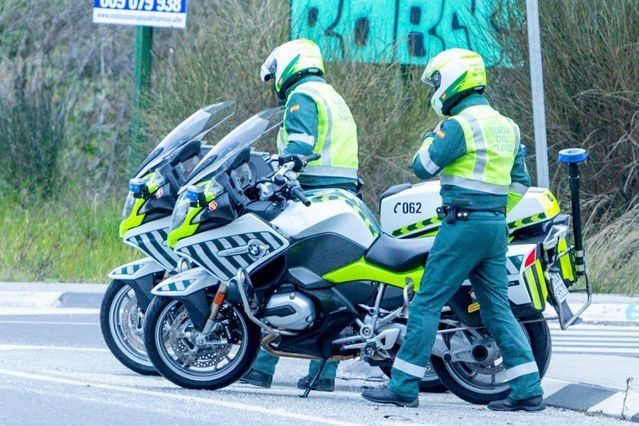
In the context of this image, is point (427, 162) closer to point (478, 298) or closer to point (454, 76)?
point (454, 76)

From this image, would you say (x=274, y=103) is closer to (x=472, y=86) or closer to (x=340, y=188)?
(x=340, y=188)

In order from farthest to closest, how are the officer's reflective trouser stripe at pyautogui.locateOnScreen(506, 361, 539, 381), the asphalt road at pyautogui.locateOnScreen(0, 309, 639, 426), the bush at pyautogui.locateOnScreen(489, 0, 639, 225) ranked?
the bush at pyautogui.locateOnScreen(489, 0, 639, 225) < the officer's reflective trouser stripe at pyautogui.locateOnScreen(506, 361, 539, 381) < the asphalt road at pyautogui.locateOnScreen(0, 309, 639, 426)

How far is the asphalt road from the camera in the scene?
6926 millimetres

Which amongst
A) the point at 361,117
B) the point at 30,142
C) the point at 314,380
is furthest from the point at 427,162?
the point at 30,142

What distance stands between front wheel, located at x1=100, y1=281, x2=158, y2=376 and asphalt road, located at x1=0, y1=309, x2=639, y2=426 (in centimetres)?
10

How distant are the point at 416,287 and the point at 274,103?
25.1ft

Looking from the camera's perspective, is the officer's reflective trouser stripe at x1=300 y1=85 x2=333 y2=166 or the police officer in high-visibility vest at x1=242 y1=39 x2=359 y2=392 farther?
the officer's reflective trouser stripe at x1=300 y1=85 x2=333 y2=166

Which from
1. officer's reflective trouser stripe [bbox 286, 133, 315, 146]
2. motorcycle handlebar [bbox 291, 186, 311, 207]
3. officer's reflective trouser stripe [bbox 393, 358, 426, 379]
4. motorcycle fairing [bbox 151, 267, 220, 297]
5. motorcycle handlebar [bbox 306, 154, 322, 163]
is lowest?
officer's reflective trouser stripe [bbox 393, 358, 426, 379]

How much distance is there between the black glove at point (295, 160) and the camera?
7.76 meters

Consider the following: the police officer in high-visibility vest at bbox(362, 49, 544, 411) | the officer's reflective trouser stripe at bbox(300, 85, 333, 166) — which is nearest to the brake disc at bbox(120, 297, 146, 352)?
the officer's reflective trouser stripe at bbox(300, 85, 333, 166)

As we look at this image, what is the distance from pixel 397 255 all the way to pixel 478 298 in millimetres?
493

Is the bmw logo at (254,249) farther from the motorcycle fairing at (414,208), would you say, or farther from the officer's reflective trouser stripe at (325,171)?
the motorcycle fairing at (414,208)

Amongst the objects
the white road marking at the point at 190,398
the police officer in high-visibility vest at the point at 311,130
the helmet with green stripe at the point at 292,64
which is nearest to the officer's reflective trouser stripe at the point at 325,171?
the police officer in high-visibility vest at the point at 311,130

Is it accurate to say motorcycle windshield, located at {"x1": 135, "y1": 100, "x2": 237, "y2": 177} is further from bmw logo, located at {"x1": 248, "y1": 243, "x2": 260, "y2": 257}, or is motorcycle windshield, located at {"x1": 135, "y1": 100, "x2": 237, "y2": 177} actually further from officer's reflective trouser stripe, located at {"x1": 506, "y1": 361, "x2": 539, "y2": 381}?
officer's reflective trouser stripe, located at {"x1": 506, "y1": 361, "x2": 539, "y2": 381}
